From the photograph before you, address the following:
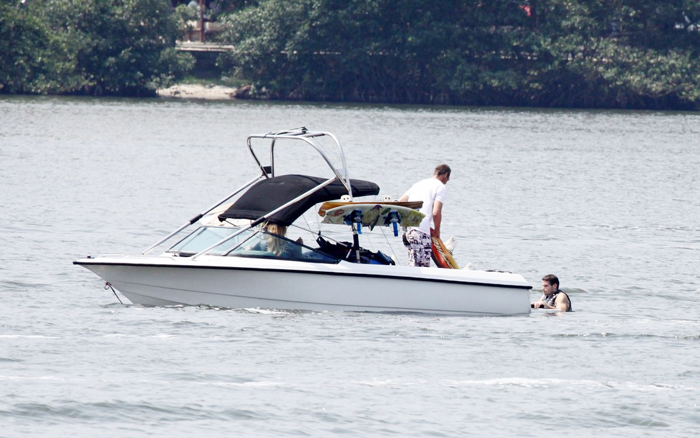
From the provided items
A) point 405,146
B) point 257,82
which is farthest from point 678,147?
point 257,82

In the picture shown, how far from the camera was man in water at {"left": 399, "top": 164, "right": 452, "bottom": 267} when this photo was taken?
1656 centimetres

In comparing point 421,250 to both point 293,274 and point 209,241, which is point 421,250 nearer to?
point 293,274

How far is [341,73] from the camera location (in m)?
86.9

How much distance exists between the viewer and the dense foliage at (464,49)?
272 feet

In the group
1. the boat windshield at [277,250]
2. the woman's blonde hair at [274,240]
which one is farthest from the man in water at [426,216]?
the woman's blonde hair at [274,240]

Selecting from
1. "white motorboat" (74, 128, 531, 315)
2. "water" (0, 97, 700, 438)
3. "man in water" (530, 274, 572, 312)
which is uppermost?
"white motorboat" (74, 128, 531, 315)

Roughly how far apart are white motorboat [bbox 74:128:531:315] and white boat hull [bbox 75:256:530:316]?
0.5 inches

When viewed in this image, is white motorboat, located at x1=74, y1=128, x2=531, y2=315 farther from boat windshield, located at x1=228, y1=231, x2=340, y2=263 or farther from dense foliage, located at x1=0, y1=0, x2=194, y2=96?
dense foliage, located at x1=0, y1=0, x2=194, y2=96

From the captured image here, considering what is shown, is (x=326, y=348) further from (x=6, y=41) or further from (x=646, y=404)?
(x=6, y=41)

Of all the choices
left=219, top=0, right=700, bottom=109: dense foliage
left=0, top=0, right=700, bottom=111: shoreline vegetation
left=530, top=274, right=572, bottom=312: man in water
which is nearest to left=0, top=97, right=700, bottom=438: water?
left=530, top=274, right=572, bottom=312: man in water

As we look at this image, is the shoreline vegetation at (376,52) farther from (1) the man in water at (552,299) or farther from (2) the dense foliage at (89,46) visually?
(1) the man in water at (552,299)

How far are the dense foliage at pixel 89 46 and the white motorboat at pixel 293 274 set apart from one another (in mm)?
66369

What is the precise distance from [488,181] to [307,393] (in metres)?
26.8

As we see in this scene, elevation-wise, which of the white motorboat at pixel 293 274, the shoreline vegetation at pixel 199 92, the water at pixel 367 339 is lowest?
the shoreline vegetation at pixel 199 92
